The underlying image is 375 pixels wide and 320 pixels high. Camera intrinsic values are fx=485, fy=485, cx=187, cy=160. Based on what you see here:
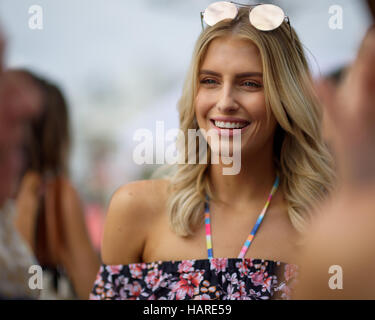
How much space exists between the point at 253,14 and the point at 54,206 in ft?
3.56

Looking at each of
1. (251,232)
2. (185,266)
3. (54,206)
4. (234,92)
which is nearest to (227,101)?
(234,92)

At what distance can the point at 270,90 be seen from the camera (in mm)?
1582

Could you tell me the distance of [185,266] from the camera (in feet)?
5.31

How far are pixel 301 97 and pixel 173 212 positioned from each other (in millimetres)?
596

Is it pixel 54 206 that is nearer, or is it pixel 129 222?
pixel 129 222

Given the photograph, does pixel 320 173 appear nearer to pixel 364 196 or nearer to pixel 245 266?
pixel 245 266

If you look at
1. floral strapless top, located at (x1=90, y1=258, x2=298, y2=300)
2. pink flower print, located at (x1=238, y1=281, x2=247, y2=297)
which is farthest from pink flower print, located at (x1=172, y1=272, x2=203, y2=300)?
pink flower print, located at (x1=238, y1=281, x2=247, y2=297)

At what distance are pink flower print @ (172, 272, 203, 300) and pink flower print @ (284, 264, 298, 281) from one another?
0.91ft

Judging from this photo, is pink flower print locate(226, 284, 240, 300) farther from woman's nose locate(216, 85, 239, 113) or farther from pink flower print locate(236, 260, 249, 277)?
woman's nose locate(216, 85, 239, 113)

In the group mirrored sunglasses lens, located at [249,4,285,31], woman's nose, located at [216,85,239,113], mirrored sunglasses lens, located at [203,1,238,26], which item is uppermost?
mirrored sunglasses lens, located at [203,1,238,26]

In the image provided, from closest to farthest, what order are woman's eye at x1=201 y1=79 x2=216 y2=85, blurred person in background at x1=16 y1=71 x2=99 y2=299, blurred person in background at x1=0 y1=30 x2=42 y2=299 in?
woman's eye at x1=201 y1=79 x2=216 y2=85 < blurred person in background at x1=0 y1=30 x2=42 y2=299 < blurred person in background at x1=16 y1=71 x2=99 y2=299

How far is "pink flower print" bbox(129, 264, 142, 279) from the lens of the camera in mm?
1674

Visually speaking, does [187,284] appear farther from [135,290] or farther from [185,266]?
[135,290]
